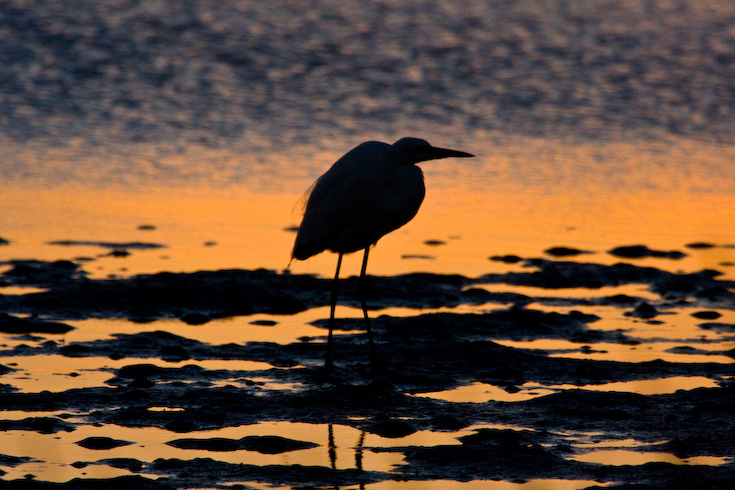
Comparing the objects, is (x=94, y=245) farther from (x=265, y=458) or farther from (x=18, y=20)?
(x=18, y=20)

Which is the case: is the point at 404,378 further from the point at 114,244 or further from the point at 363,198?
the point at 114,244

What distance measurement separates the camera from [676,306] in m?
8.54

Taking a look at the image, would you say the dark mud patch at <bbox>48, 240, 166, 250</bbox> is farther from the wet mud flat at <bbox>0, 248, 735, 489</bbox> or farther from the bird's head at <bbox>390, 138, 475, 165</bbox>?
the bird's head at <bbox>390, 138, 475, 165</bbox>

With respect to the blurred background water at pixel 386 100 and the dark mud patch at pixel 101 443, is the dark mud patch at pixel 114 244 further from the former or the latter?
the dark mud patch at pixel 101 443

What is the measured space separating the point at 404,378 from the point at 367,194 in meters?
1.20

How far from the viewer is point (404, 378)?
6738mm

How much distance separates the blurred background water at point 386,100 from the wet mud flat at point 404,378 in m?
2.00

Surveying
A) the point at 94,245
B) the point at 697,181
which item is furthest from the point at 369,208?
the point at 697,181

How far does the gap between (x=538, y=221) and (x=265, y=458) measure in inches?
249

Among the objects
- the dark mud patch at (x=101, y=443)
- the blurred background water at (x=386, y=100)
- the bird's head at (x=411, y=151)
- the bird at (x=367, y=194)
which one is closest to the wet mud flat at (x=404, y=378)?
the dark mud patch at (x=101, y=443)

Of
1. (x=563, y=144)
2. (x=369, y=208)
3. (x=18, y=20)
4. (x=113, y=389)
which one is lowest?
(x=113, y=389)

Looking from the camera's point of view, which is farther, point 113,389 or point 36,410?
point 113,389

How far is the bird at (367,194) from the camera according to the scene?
7.28 m

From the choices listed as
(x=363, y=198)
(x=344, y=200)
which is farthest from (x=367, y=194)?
(x=344, y=200)
